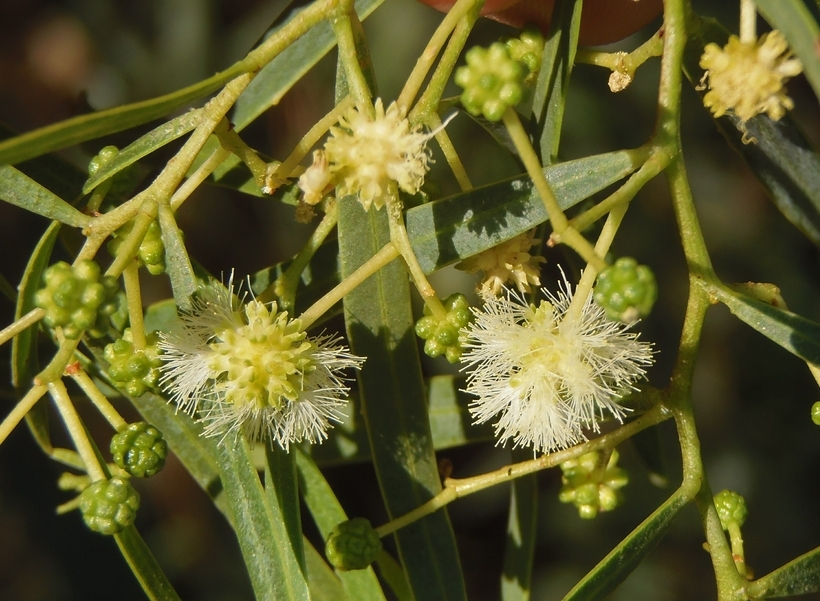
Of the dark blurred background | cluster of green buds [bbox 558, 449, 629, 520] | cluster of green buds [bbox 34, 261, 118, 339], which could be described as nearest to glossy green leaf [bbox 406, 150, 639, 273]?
cluster of green buds [bbox 34, 261, 118, 339]

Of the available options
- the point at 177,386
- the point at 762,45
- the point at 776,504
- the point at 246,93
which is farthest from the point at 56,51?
the point at 776,504

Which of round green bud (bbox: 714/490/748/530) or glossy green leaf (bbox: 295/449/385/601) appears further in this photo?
glossy green leaf (bbox: 295/449/385/601)

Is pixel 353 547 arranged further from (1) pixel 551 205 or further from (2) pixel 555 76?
(2) pixel 555 76

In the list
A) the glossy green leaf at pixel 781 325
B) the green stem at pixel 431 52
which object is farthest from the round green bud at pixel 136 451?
the glossy green leaf at pixel 781 325

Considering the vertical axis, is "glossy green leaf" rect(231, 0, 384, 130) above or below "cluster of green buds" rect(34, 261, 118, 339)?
above

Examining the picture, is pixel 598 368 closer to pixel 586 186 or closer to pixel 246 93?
pixel 586 186

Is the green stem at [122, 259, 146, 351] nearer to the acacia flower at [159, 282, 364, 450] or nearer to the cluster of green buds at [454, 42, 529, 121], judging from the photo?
the acacia flower at [159, 282, 364, 450]

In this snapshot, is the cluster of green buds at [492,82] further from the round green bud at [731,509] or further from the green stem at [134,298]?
the round green bud at [731,509]
